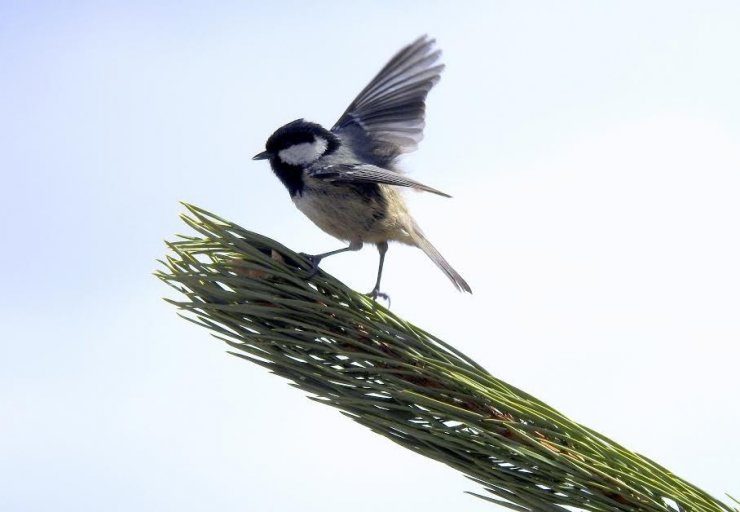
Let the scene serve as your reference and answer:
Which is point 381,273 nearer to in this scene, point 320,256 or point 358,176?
point 358,176

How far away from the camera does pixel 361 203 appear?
9.29ft

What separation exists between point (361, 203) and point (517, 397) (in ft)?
5.14

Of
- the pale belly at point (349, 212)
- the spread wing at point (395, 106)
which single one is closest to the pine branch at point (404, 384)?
the pale belly at point (349, 212)

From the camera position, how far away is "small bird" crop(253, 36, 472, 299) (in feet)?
9.18

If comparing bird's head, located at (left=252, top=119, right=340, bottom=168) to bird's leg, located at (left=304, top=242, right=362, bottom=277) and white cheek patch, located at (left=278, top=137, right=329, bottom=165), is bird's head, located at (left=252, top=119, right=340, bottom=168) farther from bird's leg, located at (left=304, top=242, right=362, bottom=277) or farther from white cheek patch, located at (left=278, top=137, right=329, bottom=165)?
bird's leg, located at (left=304, top=242, right=362, bottom=277)

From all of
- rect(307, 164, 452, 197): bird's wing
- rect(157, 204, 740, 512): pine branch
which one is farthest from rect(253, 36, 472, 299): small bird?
rect(157, 204, 740, 512): pine branch

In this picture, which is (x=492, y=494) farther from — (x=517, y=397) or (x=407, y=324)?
(x=407, y=324)

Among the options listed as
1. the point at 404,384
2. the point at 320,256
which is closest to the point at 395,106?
the point at 320,256

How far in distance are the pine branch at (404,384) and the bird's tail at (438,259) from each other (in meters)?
1.09

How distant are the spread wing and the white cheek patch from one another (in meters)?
0.31

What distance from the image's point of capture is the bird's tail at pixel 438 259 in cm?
256

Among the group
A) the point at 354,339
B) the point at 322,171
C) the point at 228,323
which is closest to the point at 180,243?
the point at 228,323

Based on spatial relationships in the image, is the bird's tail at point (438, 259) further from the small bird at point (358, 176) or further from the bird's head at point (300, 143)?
the bird's head at point (300, 143)

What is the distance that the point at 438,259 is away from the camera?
2.84m
